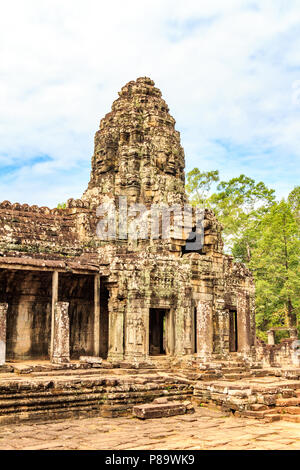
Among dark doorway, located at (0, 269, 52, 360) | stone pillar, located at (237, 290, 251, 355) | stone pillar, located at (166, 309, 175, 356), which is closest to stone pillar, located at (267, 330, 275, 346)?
stone pillar, located at (237, 290, 251, 355)

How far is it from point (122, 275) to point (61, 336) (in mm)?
2569

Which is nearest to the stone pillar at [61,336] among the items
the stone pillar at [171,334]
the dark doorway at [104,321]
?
the dark doorway at [104,321]

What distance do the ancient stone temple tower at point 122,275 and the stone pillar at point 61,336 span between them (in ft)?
0.09

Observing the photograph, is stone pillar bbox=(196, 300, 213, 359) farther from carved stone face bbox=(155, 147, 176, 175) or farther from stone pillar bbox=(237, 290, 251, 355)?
carved stone face bbox=(155, 147, 176, 175)

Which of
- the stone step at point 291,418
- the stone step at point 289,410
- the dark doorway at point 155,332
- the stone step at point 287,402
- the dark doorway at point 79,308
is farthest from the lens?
the dark doorway at point 155,332

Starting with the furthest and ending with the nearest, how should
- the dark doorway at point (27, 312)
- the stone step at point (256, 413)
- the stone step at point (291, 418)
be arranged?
1. the dark doorway at point (27, 312)
2. the stone step at point (256, 413)
3. the stone step at point (291, 418)

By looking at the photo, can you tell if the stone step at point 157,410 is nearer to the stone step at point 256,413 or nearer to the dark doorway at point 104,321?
the stone step at point 256,413

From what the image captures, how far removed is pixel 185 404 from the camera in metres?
10.2

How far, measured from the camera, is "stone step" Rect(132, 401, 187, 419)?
30.6 ft

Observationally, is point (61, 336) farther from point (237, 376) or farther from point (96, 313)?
point (237, 376)

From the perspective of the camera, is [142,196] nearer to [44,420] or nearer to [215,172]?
[44,420]

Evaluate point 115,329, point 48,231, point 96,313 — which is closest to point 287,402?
point 115,329

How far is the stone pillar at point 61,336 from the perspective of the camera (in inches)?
508

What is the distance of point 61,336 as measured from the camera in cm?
1312
